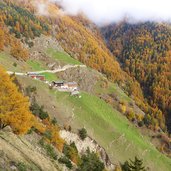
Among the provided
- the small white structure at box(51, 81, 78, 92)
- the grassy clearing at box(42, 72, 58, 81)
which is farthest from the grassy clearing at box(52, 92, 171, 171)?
the grassy clearing at box(42, 72, 58, 81)

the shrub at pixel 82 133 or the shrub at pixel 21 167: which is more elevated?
the shrub at pixel 21 167

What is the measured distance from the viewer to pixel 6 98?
53688mm

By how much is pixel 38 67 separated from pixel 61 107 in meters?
59.3

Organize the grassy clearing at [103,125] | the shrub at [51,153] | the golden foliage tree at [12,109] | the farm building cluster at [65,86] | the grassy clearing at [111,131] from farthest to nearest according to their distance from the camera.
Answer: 1. the farm building cluster at [65,86]
2. the grassy clearing at [111,131]
3. the grassy clearing at [103,125]
4. the shrub at [51,153]
5. the golden foliage tree at [12,109]

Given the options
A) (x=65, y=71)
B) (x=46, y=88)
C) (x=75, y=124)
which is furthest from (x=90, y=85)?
(x=75, y=124)

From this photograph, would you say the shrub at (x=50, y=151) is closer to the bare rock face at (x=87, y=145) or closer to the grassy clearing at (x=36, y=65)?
the bare rock face at (x=87, y=145)

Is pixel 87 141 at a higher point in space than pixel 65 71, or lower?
lower

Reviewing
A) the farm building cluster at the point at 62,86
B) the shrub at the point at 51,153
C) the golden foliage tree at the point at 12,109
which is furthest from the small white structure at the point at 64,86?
the golden foliage tree at the point at 12,109

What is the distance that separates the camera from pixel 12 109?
55.2m

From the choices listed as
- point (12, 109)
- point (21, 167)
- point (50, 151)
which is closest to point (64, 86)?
point (50, 151)

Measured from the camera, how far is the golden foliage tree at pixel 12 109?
177 feet

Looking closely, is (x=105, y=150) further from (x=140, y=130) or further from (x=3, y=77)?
(x=3, y=77)

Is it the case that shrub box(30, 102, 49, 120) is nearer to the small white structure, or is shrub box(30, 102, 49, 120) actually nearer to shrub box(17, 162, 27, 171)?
the small white structure

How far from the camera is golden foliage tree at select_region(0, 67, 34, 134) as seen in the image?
5384 centimetres
